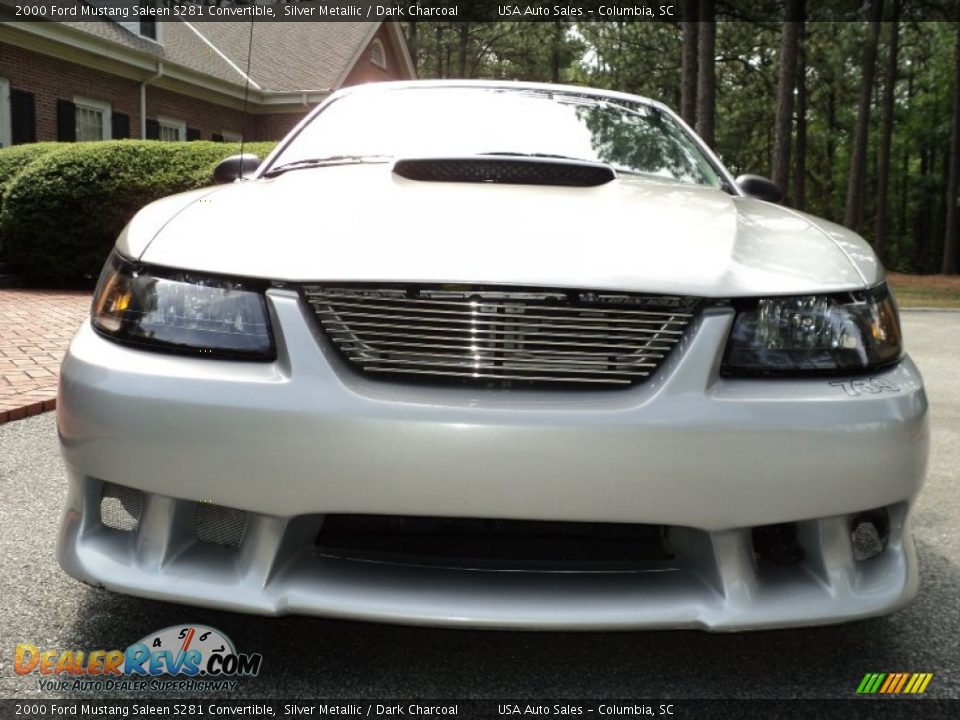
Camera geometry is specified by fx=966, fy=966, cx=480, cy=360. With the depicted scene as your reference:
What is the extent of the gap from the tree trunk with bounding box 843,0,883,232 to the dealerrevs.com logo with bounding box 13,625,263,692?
23.9m

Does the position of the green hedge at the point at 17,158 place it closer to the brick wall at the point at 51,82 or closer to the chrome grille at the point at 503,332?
the brick wall at the point at 51,82

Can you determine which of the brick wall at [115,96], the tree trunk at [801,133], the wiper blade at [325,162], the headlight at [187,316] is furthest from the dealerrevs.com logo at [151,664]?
the tree trunk at [801,133]

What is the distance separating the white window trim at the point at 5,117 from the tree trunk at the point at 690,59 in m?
11.9

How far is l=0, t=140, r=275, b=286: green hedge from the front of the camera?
11.5m

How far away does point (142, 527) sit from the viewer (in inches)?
75.5

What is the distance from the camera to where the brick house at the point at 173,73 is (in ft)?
54.5

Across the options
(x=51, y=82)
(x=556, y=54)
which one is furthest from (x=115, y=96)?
(x=556, y=54)

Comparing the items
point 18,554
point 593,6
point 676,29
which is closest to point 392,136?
point 18,554

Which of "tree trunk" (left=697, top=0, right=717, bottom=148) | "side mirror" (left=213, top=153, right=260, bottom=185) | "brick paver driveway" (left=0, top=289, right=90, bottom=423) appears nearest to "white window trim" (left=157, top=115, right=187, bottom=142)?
"brick paver driveway" (left=0, top=289, right=90, bottom=423)

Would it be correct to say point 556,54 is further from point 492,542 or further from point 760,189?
point 492,542

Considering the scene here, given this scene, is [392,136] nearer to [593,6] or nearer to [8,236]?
[8,236]

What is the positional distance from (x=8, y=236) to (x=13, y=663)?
36.2 feet

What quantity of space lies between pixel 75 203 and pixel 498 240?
10.7m

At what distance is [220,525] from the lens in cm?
193
